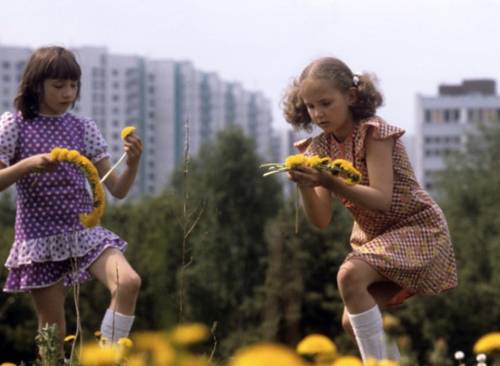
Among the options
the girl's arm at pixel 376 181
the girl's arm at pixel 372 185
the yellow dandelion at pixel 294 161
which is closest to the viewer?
the yellow dandelion at pixel 294 161

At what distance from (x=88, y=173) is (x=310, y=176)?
35.7 inches

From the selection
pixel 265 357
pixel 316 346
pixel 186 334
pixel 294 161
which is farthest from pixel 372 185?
pixel 265 357

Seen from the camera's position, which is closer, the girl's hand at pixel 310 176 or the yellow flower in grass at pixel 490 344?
the yellow flower in grass at pixel 490 344

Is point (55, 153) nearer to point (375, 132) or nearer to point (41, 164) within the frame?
point (41, 164)

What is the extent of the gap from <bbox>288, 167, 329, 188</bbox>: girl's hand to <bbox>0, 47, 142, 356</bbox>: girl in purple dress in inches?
41.7

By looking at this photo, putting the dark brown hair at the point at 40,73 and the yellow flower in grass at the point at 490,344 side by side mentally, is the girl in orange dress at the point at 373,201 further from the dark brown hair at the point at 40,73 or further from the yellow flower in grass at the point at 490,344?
the yellow flower in grass at the point at 490,344

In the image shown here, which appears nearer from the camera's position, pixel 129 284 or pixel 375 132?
pixel 129 284

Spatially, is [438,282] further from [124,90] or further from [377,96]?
[124,90]

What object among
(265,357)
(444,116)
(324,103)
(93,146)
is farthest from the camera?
(444,116)

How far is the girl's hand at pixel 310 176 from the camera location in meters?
4.69

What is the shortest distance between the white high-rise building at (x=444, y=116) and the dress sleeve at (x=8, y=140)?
12656cm

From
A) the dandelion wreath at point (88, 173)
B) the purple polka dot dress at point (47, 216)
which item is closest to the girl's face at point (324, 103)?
the dandelion wreath at point (88, 173)

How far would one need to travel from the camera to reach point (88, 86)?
13162 cm

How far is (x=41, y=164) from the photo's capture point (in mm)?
5141
